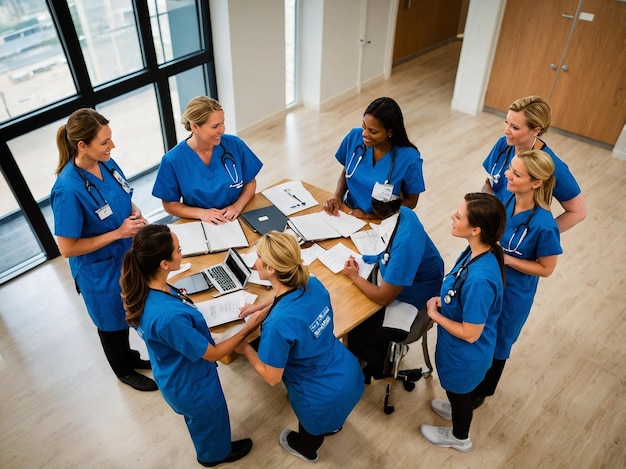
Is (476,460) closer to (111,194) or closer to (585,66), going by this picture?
(111,194)

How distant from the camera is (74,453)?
2.68 metres

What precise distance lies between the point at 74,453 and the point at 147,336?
124 centimetres

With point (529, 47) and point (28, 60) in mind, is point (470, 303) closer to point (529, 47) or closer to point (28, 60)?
point (28, 60)

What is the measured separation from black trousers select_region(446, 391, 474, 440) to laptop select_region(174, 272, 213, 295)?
131 centimetres

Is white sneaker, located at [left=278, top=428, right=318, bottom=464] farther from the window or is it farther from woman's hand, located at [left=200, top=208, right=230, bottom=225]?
the window

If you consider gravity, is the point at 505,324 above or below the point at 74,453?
above

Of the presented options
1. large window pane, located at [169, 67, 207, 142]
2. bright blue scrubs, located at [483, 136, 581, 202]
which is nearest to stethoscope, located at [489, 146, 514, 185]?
bright blue scrubs, located at [483, 136, 581, 202]

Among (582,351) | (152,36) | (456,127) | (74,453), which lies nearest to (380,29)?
(456,127)

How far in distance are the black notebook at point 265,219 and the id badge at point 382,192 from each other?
548 mm

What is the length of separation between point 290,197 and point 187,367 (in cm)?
136

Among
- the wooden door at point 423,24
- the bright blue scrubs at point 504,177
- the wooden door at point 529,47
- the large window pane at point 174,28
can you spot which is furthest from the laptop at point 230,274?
the wooden door at point 423,24

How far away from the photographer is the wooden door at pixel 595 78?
4.74 metres

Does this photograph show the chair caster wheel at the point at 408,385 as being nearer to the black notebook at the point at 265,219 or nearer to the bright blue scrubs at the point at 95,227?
the black notebook at the point at 265,219

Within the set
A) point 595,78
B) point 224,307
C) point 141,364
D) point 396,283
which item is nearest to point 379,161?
point 396,283
